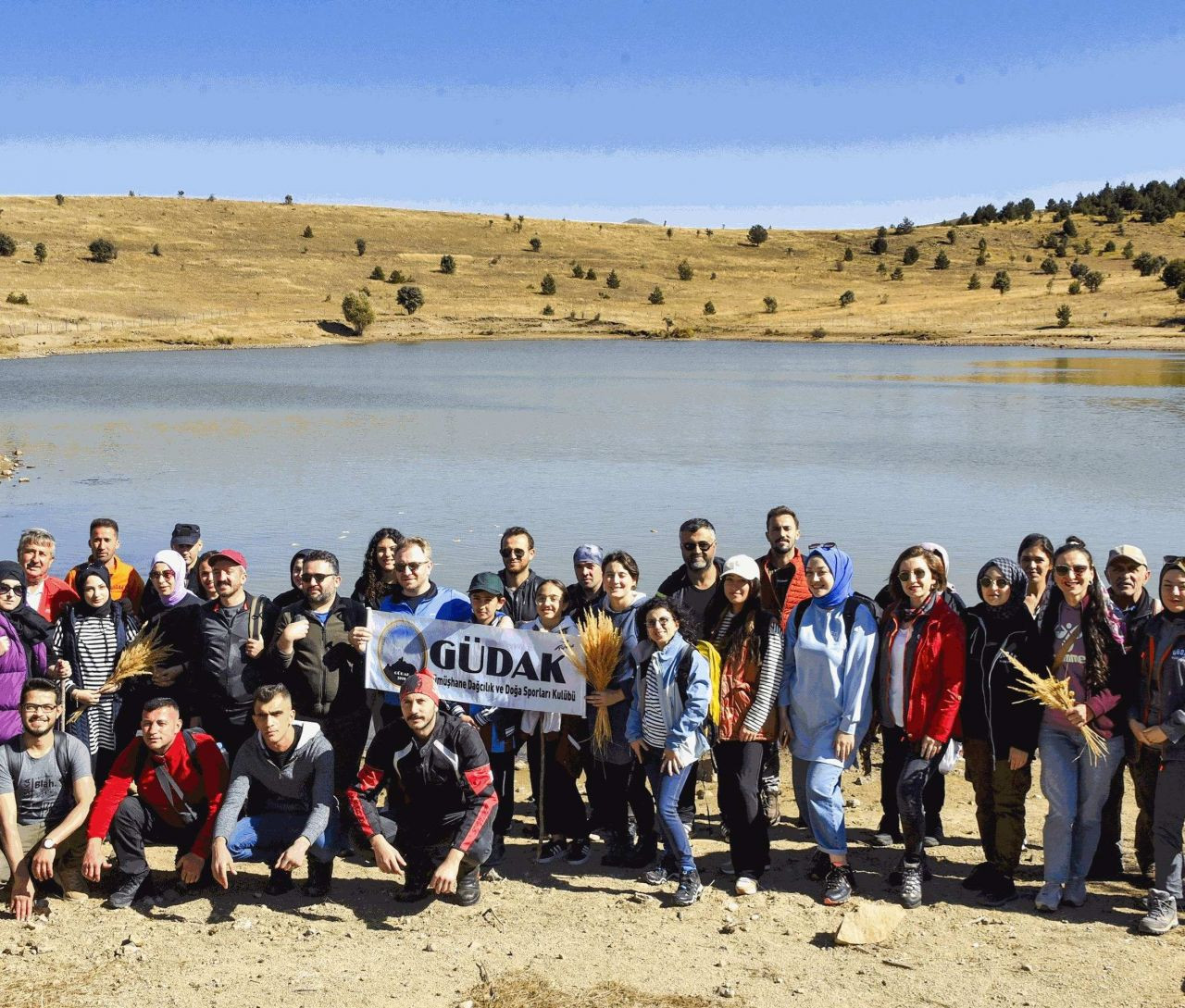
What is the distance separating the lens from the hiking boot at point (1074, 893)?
6375 mm

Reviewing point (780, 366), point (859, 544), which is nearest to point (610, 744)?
point (859, 544)

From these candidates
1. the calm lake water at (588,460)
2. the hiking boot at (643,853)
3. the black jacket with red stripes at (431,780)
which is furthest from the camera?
the calm lake water at (588,460)

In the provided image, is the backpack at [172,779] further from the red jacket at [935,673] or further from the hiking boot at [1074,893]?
the hiking boot at [1074,893]

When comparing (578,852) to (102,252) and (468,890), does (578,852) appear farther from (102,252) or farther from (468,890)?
(102,252)

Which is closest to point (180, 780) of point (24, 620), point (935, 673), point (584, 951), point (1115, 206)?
point (24, 620)

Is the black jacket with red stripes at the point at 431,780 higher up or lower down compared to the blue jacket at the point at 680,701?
lower down

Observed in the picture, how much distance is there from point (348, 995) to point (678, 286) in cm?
9400

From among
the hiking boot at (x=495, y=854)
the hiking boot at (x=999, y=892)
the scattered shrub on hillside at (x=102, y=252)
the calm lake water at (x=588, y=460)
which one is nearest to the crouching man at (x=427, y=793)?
the hiking boot at (x=495, y=854)

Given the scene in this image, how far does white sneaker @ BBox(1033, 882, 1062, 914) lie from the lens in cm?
632

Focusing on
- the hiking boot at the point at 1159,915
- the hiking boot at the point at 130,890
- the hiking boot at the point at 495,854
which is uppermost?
the hiking boot at the point at 1159,915

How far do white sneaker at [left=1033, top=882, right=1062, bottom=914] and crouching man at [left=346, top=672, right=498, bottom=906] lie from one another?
2.86 m

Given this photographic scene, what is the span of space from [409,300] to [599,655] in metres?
77.0

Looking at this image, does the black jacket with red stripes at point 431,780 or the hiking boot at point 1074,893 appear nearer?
the hiking boot at point 1074,893

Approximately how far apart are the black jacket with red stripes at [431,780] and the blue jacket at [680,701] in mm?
997
